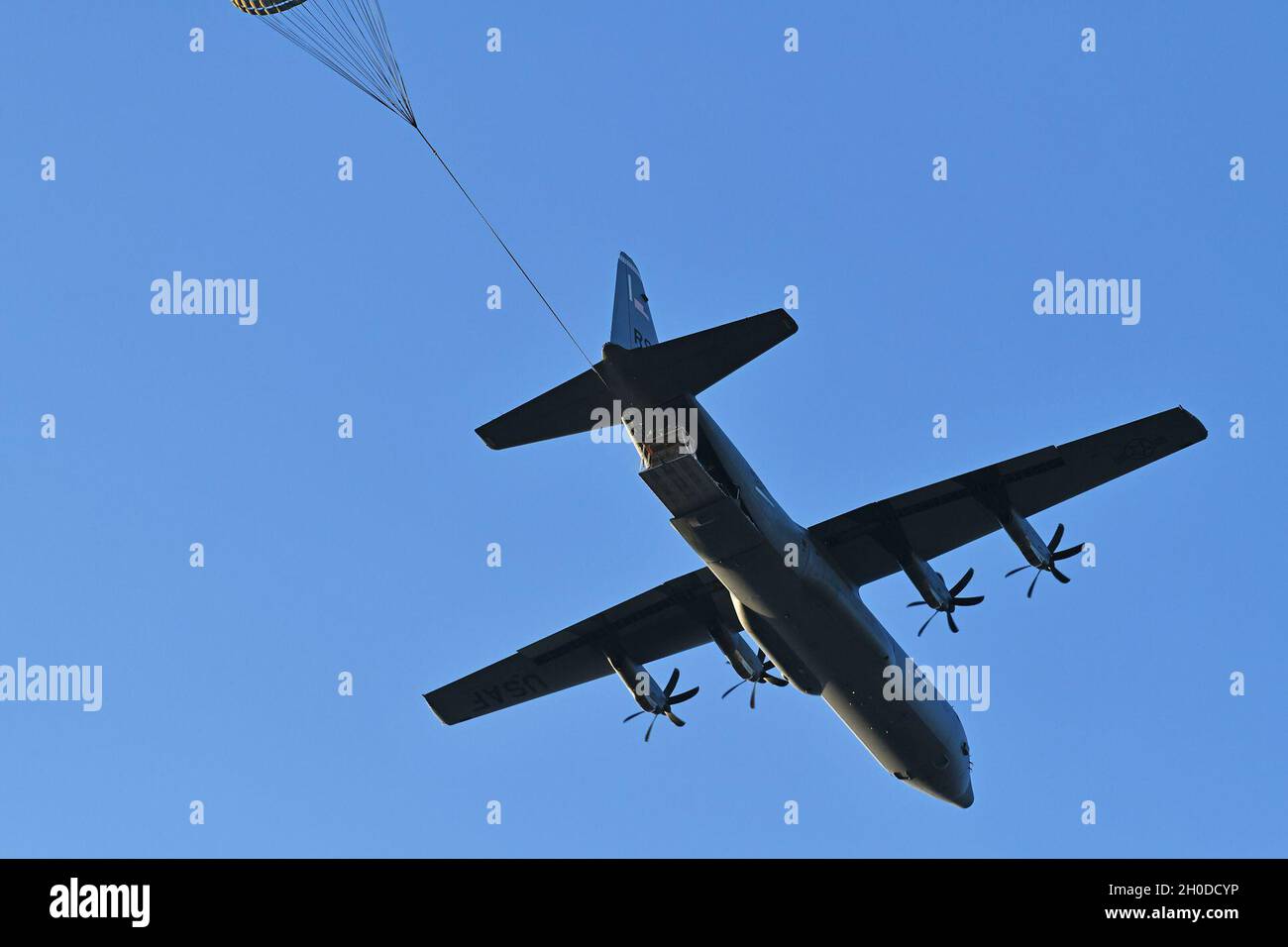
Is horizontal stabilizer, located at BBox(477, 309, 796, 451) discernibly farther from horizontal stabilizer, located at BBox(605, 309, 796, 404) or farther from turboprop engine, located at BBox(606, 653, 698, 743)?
turboprop engine, located at BBox(606, 653, 698, 743)

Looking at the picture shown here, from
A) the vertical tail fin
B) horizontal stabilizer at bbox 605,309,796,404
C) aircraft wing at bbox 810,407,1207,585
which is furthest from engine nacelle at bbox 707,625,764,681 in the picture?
horizontal stabilizer at bbox 605,309,796,404

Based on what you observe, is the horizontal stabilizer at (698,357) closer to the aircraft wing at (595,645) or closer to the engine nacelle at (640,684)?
the aircraft wing at (595,645)

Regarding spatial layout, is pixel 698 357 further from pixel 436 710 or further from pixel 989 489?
pixel 436 710

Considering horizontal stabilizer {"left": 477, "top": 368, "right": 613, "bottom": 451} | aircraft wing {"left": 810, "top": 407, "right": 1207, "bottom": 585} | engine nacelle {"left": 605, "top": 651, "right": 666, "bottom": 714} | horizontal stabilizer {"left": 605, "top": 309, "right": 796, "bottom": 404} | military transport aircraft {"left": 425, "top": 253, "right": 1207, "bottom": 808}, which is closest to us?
horizontal stabilizer {"left": 605, "top": 309, "right": 796, "bottom": 404}

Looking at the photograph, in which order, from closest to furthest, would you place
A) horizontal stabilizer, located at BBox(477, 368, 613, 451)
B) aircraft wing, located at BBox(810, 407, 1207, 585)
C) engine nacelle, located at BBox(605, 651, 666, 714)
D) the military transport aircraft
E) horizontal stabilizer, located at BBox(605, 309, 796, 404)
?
horizontal stabilizer, located at BBox(605, 309, 796, 404)
the military transport aircraft
horizontal stabilizer, located at BBox(477, 368, 613, 451)
aircraft wing, located at BBox(810, 407, 1207, 585)
engine nacelle, located at BBox(605, 651, 666, 714)

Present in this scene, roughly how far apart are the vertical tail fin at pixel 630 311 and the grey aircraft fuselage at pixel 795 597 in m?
3.51

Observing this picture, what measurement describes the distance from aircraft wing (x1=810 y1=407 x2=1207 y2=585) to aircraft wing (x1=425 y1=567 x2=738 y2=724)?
3773 millimetres

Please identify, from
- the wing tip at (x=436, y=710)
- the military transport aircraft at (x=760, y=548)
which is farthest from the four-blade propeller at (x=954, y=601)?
the wing tip at (x=436, y=710)

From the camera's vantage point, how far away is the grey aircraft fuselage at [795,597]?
2739 centimetres

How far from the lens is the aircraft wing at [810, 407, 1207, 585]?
30.5 meters

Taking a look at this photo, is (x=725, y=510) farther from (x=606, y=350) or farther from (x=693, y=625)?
(x=693, y=625)

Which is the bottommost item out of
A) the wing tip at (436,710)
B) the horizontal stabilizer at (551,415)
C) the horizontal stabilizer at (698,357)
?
the wing tip at (436,710)

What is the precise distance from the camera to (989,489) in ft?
103
